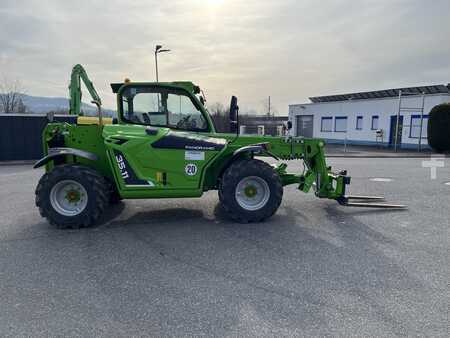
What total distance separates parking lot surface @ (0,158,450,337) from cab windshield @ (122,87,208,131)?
1753 millimetres

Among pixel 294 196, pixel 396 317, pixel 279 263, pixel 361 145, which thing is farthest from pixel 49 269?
pixel 361 145

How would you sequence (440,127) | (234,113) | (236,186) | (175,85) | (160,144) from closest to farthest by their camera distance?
1. (160,144)
2. (236,186)
3. (234,113)
4. (175,85)
5. (440,127)

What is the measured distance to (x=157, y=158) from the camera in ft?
17.3

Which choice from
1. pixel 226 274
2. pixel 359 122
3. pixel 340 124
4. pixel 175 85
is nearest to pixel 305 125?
pixel 340 124

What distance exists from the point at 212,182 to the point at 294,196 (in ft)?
8.62

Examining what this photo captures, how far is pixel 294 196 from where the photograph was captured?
7.64m

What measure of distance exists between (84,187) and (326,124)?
28382 mm

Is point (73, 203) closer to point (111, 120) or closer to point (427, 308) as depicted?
point (111, 120)

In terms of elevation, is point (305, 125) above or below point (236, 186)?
above

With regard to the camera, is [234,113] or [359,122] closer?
[234,113]

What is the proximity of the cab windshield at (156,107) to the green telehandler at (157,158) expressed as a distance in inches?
0.7

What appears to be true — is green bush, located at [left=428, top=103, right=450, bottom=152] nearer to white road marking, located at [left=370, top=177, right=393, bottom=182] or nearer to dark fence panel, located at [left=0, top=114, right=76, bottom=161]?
white road marking, located at [left=370, top=177, right=393, bottom=182]

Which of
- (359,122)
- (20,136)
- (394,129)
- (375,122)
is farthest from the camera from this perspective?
(359,122)

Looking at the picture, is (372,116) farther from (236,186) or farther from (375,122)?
(236,186)
